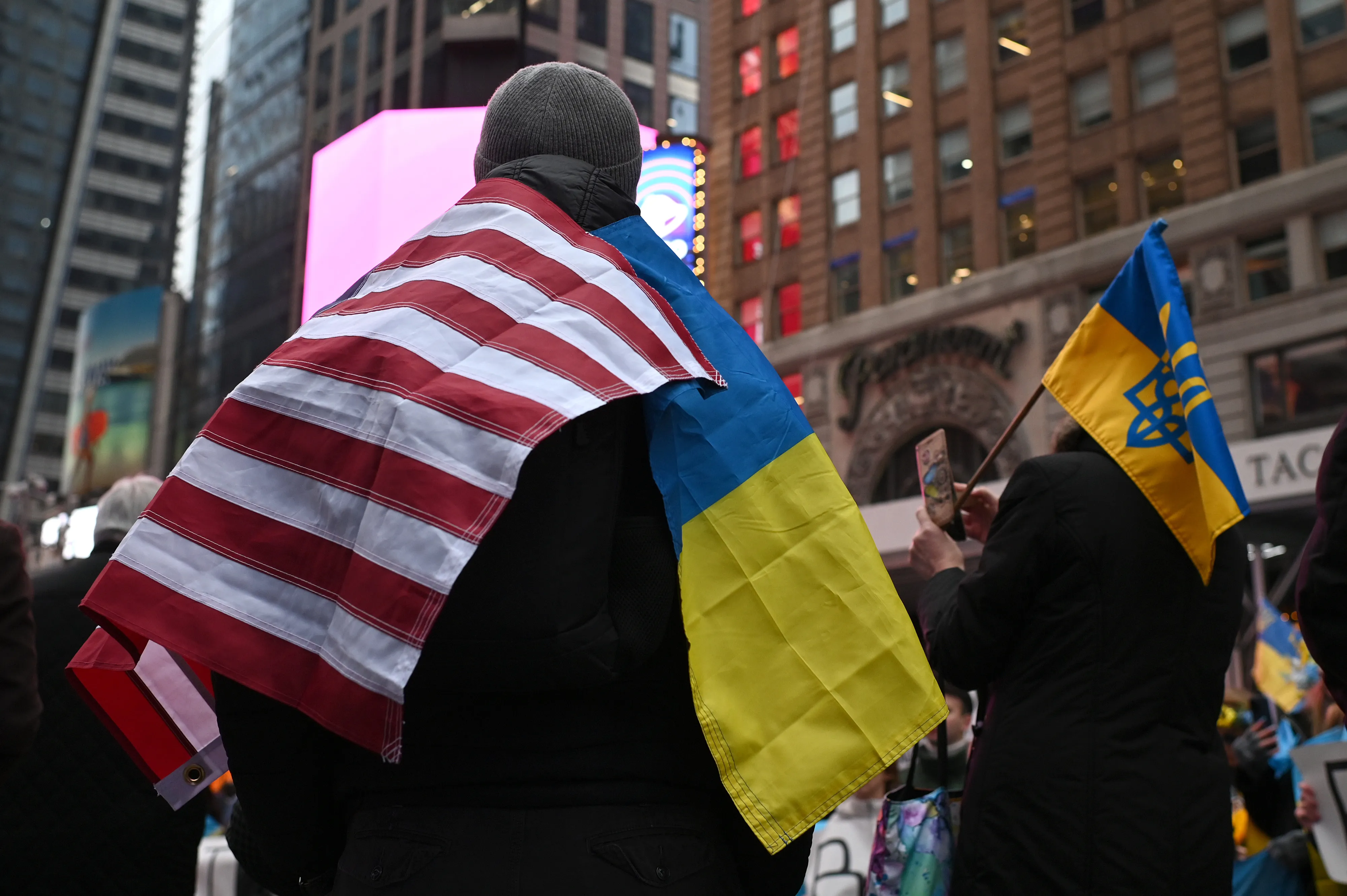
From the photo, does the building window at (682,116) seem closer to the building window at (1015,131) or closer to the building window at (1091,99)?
the building window at (1015,131)

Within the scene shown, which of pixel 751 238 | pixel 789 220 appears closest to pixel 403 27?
pixel 751 238

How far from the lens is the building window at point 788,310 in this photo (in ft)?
106

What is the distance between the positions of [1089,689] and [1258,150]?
2388 centimetres

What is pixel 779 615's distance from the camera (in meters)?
1.71

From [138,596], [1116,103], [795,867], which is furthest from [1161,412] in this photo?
[1116,103]

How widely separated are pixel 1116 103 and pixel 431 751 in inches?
1069

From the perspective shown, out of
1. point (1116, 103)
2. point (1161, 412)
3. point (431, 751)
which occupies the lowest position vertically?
point (431, 751)

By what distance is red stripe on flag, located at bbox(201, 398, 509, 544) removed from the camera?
4.77ft

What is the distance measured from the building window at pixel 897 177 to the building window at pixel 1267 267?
869cm

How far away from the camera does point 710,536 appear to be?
175 centimetres

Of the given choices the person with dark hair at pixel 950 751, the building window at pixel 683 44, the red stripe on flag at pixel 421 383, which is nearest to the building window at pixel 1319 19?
the building window at pixel 683 44

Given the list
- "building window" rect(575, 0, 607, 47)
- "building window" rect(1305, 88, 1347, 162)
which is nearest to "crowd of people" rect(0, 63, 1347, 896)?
"building window" rect(1305, 88, 1347, 162)

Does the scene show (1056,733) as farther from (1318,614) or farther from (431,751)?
(431,751)

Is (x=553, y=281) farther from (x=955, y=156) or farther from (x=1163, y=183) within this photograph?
(x=955, y=156)
